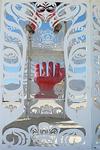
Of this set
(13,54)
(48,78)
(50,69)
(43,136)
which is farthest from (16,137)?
(13,54)

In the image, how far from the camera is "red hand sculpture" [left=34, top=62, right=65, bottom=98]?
687cm

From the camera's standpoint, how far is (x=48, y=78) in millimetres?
6906

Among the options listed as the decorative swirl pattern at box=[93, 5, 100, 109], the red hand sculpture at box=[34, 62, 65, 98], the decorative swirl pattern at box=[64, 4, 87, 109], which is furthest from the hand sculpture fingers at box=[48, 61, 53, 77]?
the decorative swirl pattern at box=[93, 5, 100, 109]

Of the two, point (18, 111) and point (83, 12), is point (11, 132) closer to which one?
point (18, 111)

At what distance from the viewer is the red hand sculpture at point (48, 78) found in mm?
6871

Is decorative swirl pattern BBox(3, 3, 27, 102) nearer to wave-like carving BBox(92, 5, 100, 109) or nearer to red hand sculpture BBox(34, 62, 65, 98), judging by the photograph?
red hand sculpture BBox(34, 62, 65, 98)

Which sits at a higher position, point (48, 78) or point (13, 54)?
point (13, 54)

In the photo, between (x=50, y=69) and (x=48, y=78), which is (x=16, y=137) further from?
(x=50, y=69)

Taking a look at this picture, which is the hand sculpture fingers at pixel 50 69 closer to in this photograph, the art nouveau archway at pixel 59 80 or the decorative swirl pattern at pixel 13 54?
the art nouveau archway at pixel 59 80

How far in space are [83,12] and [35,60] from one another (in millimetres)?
1045

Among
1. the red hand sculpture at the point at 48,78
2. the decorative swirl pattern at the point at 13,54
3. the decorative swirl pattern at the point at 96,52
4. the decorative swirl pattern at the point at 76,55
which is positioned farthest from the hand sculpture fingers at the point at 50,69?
the decorative swirl pattern at the point at 96,52

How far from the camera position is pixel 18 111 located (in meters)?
6.80

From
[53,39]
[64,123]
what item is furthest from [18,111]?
[53,39]

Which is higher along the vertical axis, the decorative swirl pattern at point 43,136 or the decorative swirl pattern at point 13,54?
the decorative swirl pattern at point 13,54
